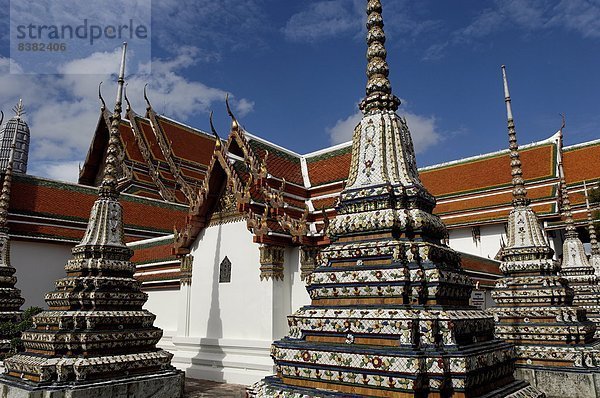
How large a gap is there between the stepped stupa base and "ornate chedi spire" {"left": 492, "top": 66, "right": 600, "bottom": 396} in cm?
301

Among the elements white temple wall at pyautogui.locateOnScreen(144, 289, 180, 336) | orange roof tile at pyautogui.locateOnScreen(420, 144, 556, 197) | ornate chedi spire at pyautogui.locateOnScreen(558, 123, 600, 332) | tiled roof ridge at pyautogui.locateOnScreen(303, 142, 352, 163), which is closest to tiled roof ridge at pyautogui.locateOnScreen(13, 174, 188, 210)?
white temple wall at pyautogui.locateOnScreen(144, 289, 180, 336)

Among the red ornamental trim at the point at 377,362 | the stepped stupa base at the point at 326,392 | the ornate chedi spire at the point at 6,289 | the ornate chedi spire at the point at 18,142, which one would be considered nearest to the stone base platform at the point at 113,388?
the stepped stupa base at the point at 326,392

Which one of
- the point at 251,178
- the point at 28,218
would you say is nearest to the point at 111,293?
the point at 251,178

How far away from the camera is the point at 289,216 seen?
9789 mm

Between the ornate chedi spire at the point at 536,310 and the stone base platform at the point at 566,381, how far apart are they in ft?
0.05

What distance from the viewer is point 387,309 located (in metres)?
3.36

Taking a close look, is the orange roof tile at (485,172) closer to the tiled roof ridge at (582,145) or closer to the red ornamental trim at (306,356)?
the tiled roof ridge at (582,145)

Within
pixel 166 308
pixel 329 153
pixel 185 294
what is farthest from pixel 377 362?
pixel 166 308

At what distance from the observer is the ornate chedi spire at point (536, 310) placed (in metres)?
6.52

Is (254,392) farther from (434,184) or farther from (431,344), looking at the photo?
(434,184)

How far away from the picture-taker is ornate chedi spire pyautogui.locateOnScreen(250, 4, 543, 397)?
10.3 feet

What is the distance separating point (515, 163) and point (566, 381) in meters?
3.57

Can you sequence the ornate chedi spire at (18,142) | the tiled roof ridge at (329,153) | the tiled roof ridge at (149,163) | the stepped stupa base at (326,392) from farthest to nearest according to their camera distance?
the ornate chedi spire at (18,142)
the tiled roof ridge at (149,163)
the tiled roof ridge at (329,153)
the stepped stupa base at (326,392)

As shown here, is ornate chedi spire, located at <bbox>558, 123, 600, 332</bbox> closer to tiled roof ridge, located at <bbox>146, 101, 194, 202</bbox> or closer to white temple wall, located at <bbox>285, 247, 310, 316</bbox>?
white temple wall, located at <bbox>285, 247, 310, 316</bbox>
